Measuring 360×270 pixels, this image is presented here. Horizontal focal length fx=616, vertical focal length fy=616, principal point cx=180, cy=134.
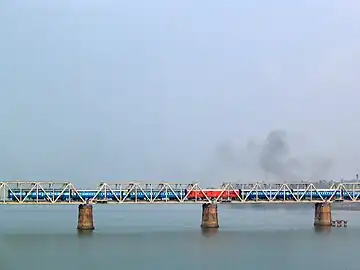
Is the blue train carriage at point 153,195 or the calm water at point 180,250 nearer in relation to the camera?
the calm water at point 180,250

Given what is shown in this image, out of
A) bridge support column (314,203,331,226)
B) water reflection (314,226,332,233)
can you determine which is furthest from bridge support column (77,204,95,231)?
bridge support column (314,203,331,226)

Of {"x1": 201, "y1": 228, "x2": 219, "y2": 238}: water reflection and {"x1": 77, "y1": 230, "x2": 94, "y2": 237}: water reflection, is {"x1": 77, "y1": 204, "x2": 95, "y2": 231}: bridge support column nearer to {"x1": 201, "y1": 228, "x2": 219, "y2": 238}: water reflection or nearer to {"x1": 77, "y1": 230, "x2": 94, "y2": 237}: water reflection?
{"x1": 77, "y1": 230, "x2": 94, "y2": 237}: water reflection

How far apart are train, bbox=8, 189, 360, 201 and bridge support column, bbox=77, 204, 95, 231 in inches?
47.5

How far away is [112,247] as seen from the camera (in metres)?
52.7

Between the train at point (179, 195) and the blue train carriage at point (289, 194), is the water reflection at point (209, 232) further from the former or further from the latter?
the blue train carriage at point (289, 194)

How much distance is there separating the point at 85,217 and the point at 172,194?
36.5 feet

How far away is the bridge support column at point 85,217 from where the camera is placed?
A: 6756 cm

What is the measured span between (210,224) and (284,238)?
40.3 ft

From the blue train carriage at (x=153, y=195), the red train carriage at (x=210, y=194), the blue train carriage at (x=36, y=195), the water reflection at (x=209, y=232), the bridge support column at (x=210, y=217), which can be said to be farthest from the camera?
the red train carriage at (x=210, y=194)

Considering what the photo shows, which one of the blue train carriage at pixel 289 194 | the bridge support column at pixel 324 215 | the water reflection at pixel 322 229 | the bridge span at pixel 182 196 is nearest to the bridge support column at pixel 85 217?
the bridge span at pixel 182 196

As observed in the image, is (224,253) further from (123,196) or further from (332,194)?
(332,194)

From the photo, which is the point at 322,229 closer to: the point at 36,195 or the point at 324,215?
the point at 324,215

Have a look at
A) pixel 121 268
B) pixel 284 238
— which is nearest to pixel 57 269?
pixel 121 268

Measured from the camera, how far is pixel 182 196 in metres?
73.5
